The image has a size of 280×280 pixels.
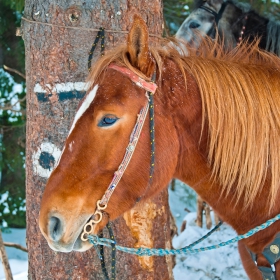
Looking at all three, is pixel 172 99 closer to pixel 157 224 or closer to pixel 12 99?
pixel 157 224

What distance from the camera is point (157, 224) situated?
2678mm

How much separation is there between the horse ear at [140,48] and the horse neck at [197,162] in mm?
126

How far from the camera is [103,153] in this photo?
1857 mm

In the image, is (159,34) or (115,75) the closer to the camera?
(115,75)

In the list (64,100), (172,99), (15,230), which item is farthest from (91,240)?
(15,230)

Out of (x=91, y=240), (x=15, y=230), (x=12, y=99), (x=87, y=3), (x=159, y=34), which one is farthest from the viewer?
(x=15, y=230)

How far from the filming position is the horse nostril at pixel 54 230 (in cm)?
180

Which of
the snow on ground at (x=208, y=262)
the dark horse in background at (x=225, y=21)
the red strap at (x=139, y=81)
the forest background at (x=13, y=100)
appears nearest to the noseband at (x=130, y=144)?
the red strap at (x=139, y=81)

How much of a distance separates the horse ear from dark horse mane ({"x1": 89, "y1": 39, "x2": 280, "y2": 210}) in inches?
1.4

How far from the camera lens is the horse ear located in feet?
5.90

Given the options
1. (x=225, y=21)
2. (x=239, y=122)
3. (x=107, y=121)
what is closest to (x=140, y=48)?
(x=107, y=121)

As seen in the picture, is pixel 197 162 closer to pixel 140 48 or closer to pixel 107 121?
pixel 107 121

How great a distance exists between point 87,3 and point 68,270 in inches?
65.0

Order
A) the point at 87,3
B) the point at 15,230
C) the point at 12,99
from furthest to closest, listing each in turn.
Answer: the point at 15,230 → the point at 12,99 → the point at 87,3
